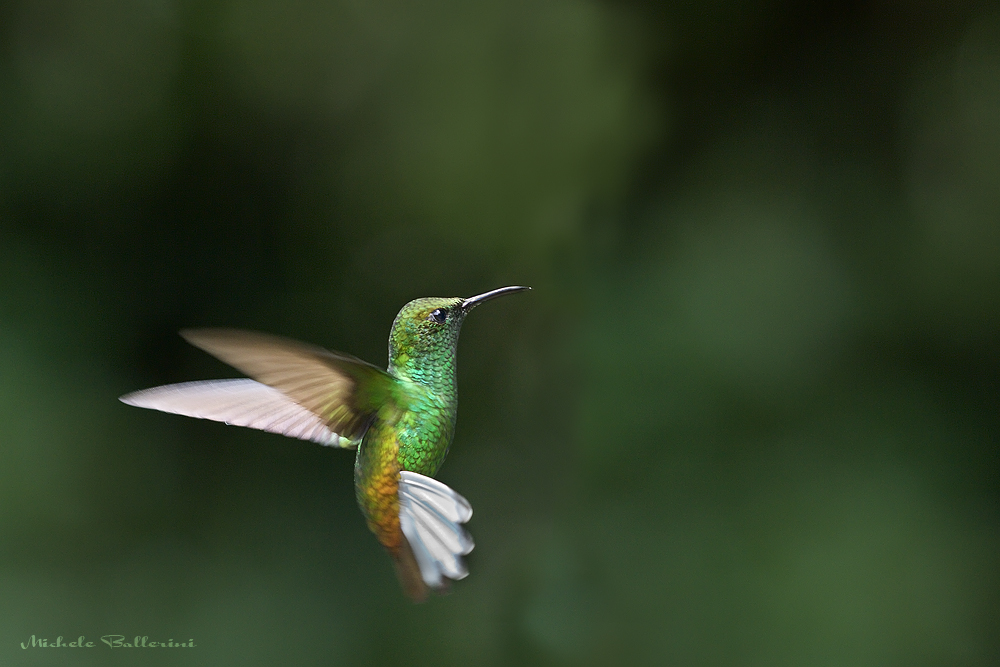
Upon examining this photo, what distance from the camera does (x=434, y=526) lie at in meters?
0.55

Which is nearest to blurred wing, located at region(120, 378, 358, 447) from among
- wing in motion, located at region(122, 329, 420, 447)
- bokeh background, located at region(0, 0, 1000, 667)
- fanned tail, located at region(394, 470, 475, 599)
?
wing in motion, located at region(122, 329, 420, 447)

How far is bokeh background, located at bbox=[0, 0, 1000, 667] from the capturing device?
1717 millimetres

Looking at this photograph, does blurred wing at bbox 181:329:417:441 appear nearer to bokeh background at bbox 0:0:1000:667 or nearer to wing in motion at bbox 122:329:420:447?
wing in motion at bbox 122:329:420:447

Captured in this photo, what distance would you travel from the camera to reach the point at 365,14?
188 centimetres

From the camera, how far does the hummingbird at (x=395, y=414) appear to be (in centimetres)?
53

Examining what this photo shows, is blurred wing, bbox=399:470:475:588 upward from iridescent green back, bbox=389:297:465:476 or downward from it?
downward

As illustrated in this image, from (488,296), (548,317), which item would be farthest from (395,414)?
(548,317)

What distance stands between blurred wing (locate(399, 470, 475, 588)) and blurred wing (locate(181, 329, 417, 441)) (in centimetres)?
7

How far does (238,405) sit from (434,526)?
17cm

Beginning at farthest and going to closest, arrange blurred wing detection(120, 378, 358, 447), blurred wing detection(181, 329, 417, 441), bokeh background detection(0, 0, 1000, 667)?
1. bokeh background detection(0, 0, 1000, 667)
2. blurred wing detection(120, 378, 358, 447)
3. blurred wing detection(181, 329, 417, 441)

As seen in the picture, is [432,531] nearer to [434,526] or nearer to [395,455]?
[434,526]

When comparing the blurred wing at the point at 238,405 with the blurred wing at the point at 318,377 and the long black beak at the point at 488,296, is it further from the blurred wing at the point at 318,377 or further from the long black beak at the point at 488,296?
the long black beak at the point at 488,296

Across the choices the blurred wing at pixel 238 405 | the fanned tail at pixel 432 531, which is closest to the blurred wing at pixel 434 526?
the fanned tail at pixel 432 531

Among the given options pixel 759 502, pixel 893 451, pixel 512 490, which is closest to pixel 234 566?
pixel 512 490
